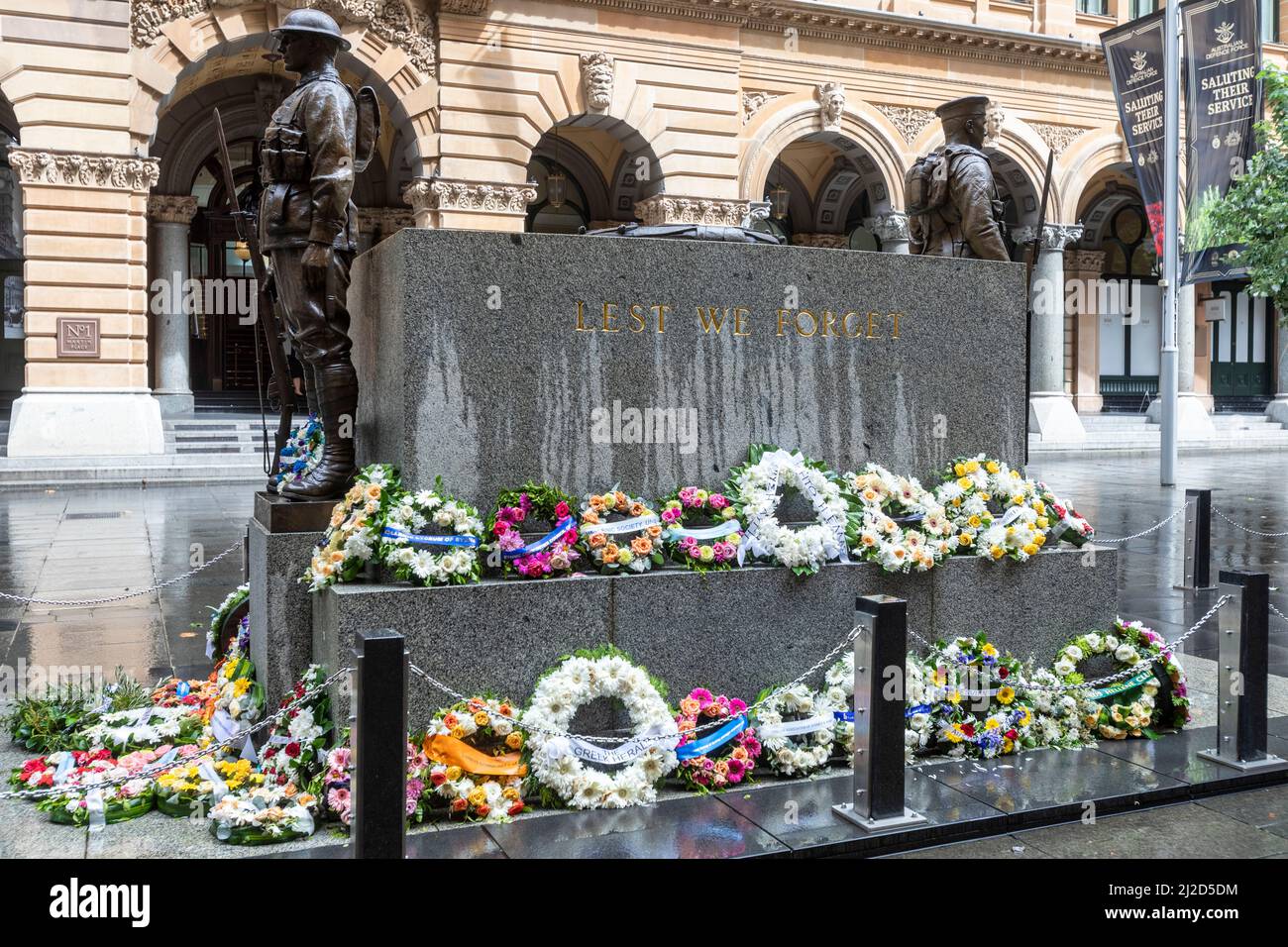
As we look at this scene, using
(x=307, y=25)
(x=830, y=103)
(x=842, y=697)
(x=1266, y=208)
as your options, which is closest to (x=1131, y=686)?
(x=842, y=697)

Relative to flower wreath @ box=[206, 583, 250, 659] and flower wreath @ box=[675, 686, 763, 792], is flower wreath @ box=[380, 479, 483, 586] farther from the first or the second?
flower wreath @ box=[206, 583, 250, 659]

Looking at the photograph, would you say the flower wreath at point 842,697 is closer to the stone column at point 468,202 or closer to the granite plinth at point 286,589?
the granite plinth at point 286,589

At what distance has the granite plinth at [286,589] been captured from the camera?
5738 mm

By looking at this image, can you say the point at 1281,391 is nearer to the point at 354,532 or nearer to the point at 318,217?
the point at 318,217

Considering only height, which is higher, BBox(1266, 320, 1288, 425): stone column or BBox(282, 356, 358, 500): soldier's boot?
BBox(1266, 320, 1288, 425): stone column

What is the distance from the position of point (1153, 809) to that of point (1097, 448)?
1009 inches

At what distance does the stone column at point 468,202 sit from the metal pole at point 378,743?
2022 centimetres

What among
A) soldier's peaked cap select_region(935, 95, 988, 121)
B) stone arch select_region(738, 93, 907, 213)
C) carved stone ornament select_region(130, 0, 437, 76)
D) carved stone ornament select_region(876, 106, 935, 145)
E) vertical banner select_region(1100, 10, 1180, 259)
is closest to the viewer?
soldier's peaked cap select_region(935, 95, 988, 121)

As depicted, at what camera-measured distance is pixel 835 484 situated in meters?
6.20

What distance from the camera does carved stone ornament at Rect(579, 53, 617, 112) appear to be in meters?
24.6

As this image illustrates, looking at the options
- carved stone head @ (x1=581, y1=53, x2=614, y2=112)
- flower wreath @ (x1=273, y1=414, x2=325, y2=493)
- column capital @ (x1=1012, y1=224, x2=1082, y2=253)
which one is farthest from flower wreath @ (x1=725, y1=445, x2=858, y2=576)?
column capital @ (x1=1012, y1=224, x2=1082, y2=253)

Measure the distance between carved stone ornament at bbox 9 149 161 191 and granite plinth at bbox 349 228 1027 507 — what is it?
16.8m

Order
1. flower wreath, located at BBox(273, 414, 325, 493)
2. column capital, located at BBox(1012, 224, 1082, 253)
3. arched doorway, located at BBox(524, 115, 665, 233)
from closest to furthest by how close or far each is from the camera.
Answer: flower wreath, located at BBox(273, 414, 325, 493)
arched doorway, located at BBox(524, 115, 665, 233)
column capital, located at BBox(1012, 224, 1082, 253)
